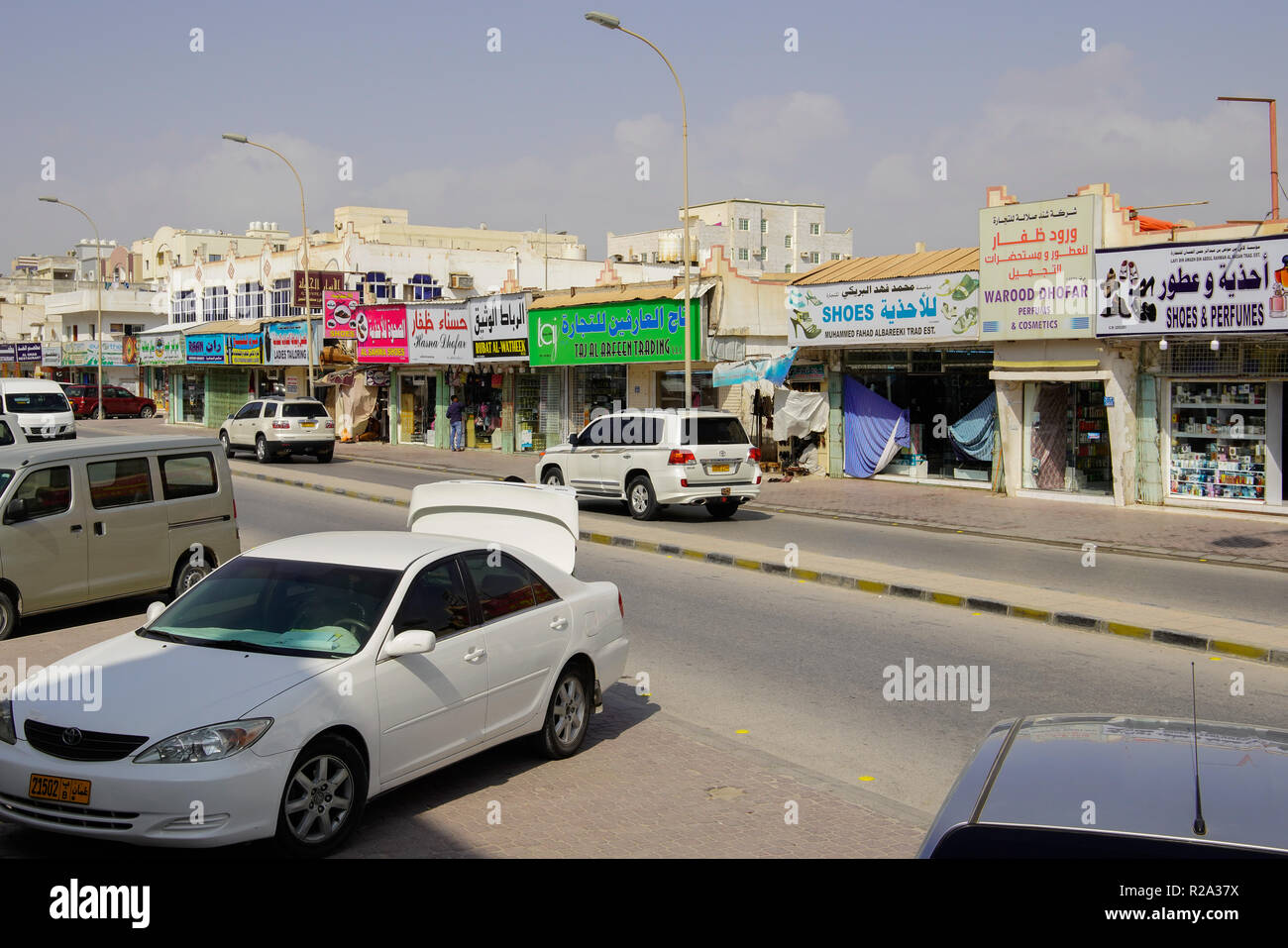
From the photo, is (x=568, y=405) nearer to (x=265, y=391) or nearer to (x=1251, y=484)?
(x=1251, y=484)

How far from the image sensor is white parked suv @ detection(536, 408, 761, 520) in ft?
66.5

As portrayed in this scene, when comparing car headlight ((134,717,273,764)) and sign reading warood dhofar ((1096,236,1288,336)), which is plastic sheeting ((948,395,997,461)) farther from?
car headlight ((134,717,273,764))

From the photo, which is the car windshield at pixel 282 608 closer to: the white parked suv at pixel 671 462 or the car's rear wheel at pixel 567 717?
the car's rear wheel at pixel 567 717

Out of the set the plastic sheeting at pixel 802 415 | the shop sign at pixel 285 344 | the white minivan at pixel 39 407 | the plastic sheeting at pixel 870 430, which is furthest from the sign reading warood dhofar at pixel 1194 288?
the shop sign at pixel 285 344

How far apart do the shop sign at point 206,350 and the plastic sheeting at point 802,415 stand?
3525cm

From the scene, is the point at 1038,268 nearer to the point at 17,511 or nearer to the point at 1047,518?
the point at 1047,518

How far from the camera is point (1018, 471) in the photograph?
2450cm

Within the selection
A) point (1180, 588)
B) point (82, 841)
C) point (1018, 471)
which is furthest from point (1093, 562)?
point (82, 841)

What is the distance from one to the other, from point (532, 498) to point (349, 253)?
46.8m

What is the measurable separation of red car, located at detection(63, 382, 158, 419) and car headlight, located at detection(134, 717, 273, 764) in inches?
2527

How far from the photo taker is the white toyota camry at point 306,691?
541cm

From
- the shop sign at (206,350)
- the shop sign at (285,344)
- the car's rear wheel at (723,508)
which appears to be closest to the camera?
the car's rear wheel at (723,508)

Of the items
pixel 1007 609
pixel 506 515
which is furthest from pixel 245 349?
pixel 1007 609

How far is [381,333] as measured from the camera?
1726 inches
